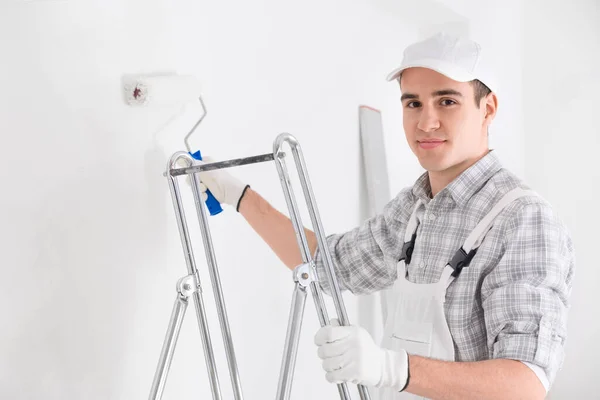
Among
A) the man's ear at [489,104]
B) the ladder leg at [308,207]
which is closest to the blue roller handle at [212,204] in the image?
the ladder leg at [308,207]

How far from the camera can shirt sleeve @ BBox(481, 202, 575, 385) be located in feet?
4.95

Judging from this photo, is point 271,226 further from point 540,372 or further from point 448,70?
point 540,372

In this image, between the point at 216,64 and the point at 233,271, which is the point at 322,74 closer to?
the point at 216,64

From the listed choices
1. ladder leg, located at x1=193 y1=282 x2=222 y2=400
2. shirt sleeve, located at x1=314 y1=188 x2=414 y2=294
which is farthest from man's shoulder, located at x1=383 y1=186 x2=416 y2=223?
ladder leg, located at x1=193 y1=282 x2=222 y2=400

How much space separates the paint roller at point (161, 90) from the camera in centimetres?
166

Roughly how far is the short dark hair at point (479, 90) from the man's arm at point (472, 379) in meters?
0.68

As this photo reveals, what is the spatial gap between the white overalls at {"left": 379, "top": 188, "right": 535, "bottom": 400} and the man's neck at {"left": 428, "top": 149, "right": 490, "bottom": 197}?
0.06 metres

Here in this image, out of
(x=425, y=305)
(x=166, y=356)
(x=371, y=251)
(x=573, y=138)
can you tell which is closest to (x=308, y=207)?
(x=166, y=356)

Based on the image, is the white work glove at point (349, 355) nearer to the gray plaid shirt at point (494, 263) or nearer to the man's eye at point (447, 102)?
the gray plaid shirt at point (494, 263)

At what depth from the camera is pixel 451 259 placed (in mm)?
1723

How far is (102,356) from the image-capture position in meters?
1.64

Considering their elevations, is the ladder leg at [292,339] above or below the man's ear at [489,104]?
below

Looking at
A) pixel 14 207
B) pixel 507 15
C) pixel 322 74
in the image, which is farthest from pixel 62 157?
pixel 507 15

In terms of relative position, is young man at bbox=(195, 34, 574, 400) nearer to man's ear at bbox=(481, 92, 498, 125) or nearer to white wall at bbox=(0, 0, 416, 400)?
man's ear at bbox=(481, 92, 498, 125)
